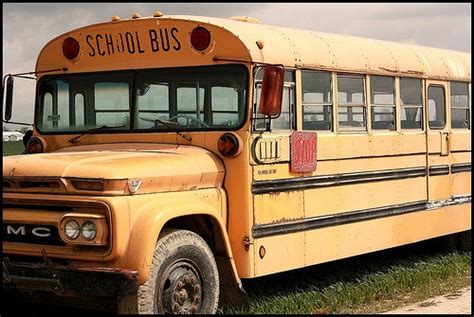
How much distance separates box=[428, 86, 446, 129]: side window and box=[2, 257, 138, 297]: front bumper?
15.3ft

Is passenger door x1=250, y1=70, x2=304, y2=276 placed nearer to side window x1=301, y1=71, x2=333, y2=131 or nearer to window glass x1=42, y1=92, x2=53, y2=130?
side window x1=301, y1=71, x2=333, y2=131

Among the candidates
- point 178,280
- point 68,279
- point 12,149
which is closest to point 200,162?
point 178,280

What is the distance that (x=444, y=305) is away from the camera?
23.7 ft

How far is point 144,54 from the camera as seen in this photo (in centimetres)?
713

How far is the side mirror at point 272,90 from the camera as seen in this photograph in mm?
6539

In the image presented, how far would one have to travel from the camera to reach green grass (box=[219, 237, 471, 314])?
23.6 feet

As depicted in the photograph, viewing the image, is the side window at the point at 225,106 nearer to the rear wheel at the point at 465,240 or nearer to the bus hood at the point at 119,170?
the bus hood at the point at 119,170

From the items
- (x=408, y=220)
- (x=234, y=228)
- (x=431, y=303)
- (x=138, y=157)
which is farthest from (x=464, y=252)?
(x=138, y=157)

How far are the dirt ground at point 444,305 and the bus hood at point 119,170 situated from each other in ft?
6.06

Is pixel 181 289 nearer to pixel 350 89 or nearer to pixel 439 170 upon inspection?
pixel 350 89

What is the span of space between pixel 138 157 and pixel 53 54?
5.65 feet

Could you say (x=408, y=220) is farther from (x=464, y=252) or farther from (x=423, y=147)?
(x=464, y=252)

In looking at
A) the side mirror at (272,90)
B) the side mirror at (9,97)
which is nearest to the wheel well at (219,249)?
the side mirror at (272,90)

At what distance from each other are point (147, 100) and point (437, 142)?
3.59 meters
